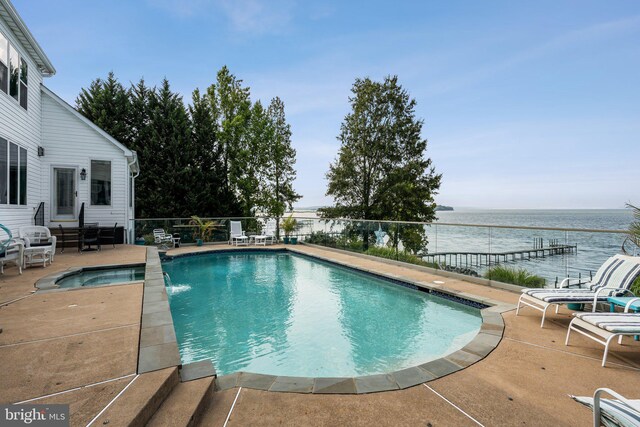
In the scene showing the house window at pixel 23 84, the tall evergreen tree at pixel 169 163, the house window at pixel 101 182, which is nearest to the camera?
the house window at pixel 23 84

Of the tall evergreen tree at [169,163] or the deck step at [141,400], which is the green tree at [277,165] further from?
the deck step at [141,400]

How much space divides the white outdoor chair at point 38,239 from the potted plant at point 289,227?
867 centimetres

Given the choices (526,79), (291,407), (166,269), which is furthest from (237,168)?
(291,407)

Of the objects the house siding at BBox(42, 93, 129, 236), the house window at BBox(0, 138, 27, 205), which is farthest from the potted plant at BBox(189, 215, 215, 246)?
the house window at BBox(0, 138, 27, 205)

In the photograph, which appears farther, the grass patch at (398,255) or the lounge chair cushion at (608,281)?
the grass patch at (398,255)

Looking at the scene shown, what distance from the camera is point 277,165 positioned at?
1931 centimetres

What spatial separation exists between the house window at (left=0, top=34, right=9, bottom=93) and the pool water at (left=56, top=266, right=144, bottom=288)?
4.76 metres

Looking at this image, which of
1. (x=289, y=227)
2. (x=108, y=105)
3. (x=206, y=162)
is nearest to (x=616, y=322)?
(x=289, y=227)

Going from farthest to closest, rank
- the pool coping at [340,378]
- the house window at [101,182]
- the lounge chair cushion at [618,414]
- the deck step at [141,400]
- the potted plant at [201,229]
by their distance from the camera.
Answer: the potted plant at [201,229] < the house window at [101,182] < the pool coping at [340,378] < the deck step at [141,400] < the lounge chair cushion at [618,414]

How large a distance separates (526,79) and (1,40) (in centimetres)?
1601

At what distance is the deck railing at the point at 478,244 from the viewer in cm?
522

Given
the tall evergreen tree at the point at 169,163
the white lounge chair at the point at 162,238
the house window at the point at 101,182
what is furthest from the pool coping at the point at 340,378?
the tall evergreen tree at the point at 169,163

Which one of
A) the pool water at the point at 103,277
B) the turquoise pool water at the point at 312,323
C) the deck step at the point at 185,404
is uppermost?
the pool water at the point at 103,277

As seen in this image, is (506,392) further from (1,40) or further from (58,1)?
(58,1)
